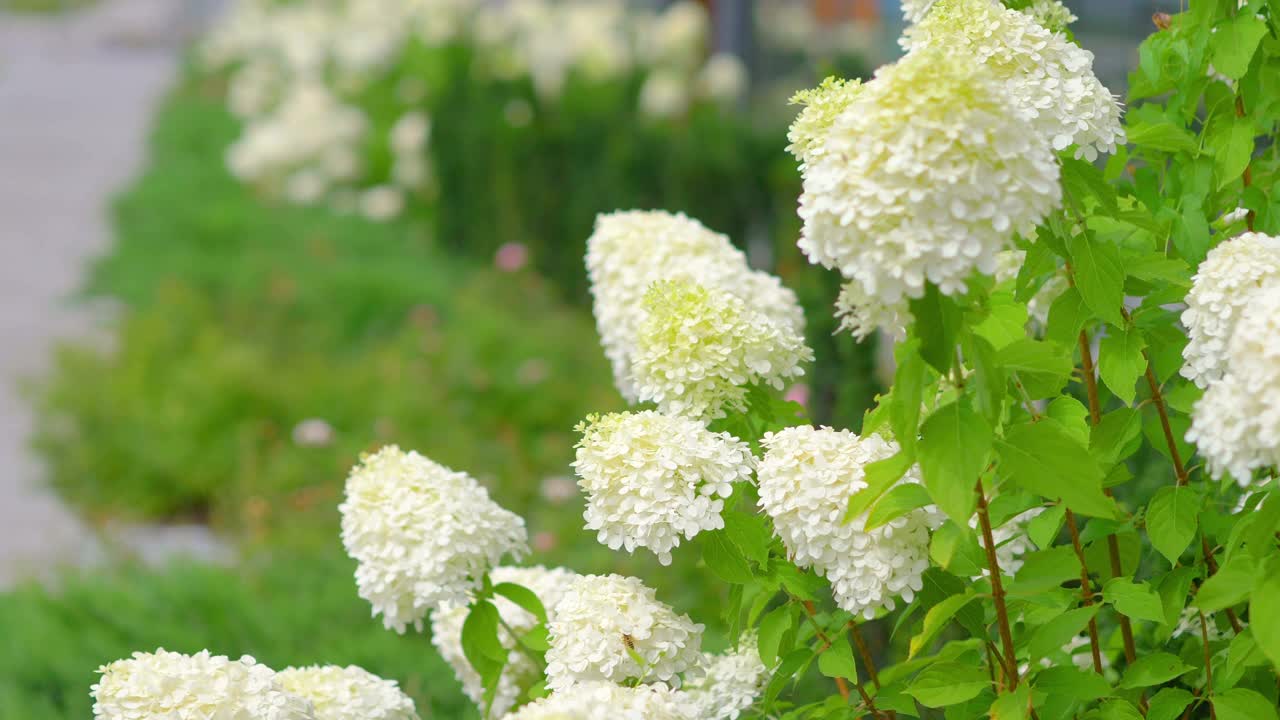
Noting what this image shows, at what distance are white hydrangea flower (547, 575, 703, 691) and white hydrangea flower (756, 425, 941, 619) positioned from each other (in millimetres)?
198

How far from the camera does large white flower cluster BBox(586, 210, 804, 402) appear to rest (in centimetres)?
204

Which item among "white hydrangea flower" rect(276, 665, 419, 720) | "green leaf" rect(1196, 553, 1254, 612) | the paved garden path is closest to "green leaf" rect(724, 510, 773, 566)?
"green leaf" rect(1196, 553, 1254, 612)

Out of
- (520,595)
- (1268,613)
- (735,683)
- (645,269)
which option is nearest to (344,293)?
(645,269)

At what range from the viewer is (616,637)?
1610mm

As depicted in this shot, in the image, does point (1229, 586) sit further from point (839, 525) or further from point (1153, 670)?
point (839, 525)

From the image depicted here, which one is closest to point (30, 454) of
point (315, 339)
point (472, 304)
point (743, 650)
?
point (315, 339)

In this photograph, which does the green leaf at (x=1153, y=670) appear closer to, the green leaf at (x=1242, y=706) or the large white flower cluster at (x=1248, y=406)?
the green leaf at (x=1242, y=706)

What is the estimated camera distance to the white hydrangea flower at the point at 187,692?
1.58 m

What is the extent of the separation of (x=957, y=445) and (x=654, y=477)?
355mm

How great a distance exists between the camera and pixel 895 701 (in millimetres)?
1603

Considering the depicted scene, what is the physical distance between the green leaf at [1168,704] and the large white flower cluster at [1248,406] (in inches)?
18.8

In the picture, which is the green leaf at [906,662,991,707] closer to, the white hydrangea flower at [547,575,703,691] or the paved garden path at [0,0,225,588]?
the white hydrangea flower at [547,575,703,691]

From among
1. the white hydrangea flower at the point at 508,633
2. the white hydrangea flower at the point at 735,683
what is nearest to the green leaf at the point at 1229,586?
the white hydrangea flower at the point at 735,683

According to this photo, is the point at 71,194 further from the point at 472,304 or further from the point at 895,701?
the point at 895,701
